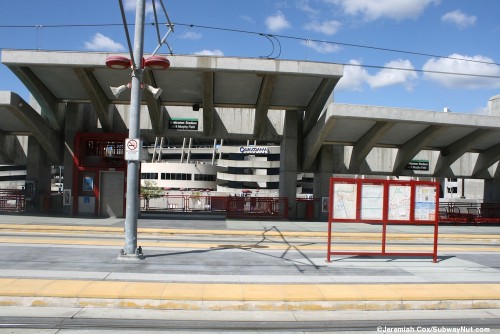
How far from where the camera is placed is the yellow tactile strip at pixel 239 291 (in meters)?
7.64

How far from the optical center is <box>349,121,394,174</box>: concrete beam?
2108cm

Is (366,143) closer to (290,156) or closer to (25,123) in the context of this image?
(290,156)

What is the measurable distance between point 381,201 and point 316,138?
34.1ft

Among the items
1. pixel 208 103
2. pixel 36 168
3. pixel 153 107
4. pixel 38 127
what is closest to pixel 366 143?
pixel 208 103

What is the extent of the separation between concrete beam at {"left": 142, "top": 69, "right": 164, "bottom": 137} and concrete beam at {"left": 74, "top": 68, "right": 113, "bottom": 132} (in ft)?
7.45

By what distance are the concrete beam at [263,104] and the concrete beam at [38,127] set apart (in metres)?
10.5

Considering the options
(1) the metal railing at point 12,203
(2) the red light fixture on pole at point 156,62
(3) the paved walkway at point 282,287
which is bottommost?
(3) the paved walkway at point 282,287

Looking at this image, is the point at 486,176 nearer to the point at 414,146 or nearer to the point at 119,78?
the point at 414,146

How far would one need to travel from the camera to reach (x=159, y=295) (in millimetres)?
7672

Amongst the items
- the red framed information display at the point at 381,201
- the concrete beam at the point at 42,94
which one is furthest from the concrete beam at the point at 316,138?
the concrete beam at the point at 42,94

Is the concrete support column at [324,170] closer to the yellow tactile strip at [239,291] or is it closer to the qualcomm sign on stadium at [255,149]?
the yellow tactile strip at [239,291]

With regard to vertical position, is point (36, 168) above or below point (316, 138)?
below

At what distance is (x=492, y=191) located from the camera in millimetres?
28688

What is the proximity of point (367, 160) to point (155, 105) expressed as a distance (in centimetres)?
1312
